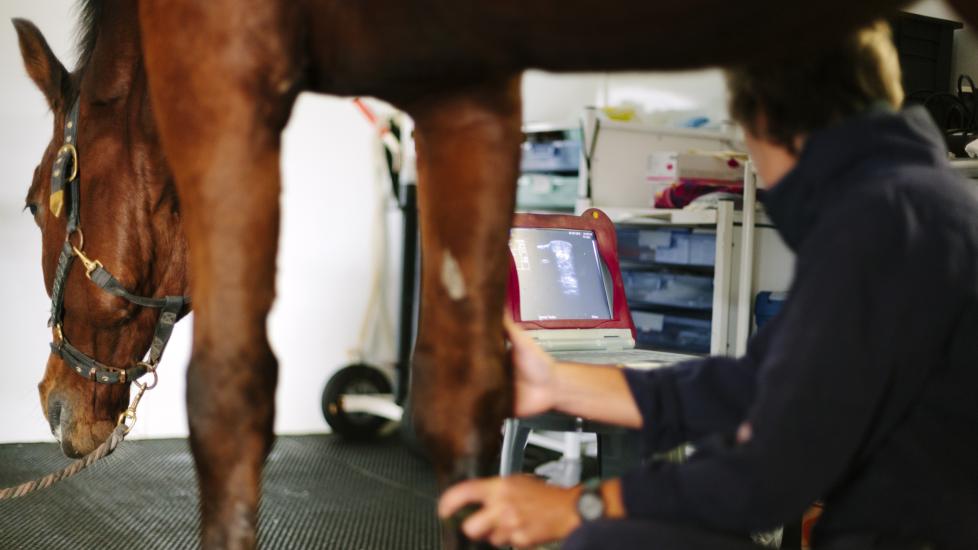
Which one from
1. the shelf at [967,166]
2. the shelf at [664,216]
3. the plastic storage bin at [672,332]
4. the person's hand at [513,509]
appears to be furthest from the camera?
the plastic storage bin at [672,332]

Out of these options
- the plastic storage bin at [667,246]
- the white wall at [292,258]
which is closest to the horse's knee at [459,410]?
the plastic storage bin at [667,246]

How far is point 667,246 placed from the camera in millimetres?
3154

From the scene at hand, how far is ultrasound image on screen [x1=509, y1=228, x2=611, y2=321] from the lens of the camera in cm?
182

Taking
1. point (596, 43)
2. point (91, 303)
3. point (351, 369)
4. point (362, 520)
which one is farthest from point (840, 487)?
point (351, 369)

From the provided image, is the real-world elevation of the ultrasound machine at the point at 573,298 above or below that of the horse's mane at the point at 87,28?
below

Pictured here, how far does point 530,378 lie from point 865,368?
1.10ft

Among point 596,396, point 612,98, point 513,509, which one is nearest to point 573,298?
point 596,396

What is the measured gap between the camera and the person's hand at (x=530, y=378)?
2.79 ft

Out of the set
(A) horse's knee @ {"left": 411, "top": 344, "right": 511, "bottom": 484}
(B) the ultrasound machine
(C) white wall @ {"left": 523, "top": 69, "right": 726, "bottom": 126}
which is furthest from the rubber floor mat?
(C) white wall @ {"left": 523, "top": 69, "right": 726, "bottom": 126}

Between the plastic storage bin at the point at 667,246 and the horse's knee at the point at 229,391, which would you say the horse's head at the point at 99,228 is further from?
the plastic storage bin at the point at 667,246

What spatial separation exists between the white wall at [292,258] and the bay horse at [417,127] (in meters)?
2.79

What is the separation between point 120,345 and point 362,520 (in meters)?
1.29

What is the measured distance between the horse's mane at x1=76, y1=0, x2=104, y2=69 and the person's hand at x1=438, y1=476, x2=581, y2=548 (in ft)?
2.70

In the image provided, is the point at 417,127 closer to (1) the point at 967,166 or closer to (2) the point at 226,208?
(2) the point at 226,208
